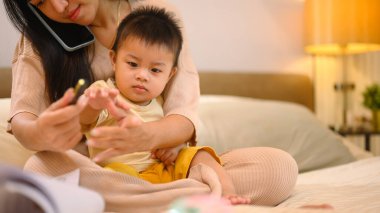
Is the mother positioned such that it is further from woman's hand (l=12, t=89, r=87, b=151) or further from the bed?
the bed

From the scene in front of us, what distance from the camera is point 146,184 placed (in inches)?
36.9

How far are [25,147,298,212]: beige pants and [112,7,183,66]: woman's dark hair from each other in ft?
1.11

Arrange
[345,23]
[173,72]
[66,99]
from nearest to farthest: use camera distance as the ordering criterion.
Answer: [66,99] < [173,72] < [345,23]

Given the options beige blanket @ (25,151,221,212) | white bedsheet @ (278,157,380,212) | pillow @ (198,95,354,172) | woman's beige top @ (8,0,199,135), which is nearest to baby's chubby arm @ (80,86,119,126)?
beige blanket @ (25,151,221,212)

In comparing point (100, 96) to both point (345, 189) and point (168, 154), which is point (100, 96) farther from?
point (345, 189)

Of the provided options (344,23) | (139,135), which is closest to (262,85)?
(344,23)

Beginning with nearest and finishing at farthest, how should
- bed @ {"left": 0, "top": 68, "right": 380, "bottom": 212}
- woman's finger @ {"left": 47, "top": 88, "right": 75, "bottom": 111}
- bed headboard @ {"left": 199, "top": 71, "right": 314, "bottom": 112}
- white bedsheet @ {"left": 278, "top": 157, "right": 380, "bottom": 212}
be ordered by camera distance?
woman's finger @ {"left": 47, "top": 88, "right": 75, "bottom": 111} < white bedsheet @ {"left": 278, "top": 157, "right": 380, "bottom": 212} < bed @ {"left": 0, "top": 68, "right": 380, "bottom": 212} < bed headboard @ {"left": 199, "top": 71, "right": 314, "bottom": 112}

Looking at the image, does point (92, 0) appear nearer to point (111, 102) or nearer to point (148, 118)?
point (148, 118)

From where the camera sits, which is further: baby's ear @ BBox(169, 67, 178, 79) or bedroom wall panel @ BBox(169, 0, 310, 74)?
bedroom wall panel @ BBox(169, 0, 310, 74)

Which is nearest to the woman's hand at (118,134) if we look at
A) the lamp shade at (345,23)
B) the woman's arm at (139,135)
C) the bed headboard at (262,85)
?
the woman's arm at (139,135)

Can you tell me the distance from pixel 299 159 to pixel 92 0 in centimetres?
124

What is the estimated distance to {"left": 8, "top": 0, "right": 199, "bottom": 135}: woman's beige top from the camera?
1.12 metres

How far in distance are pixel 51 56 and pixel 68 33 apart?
0.27 ft

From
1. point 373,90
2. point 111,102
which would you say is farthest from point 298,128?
point 111,102
